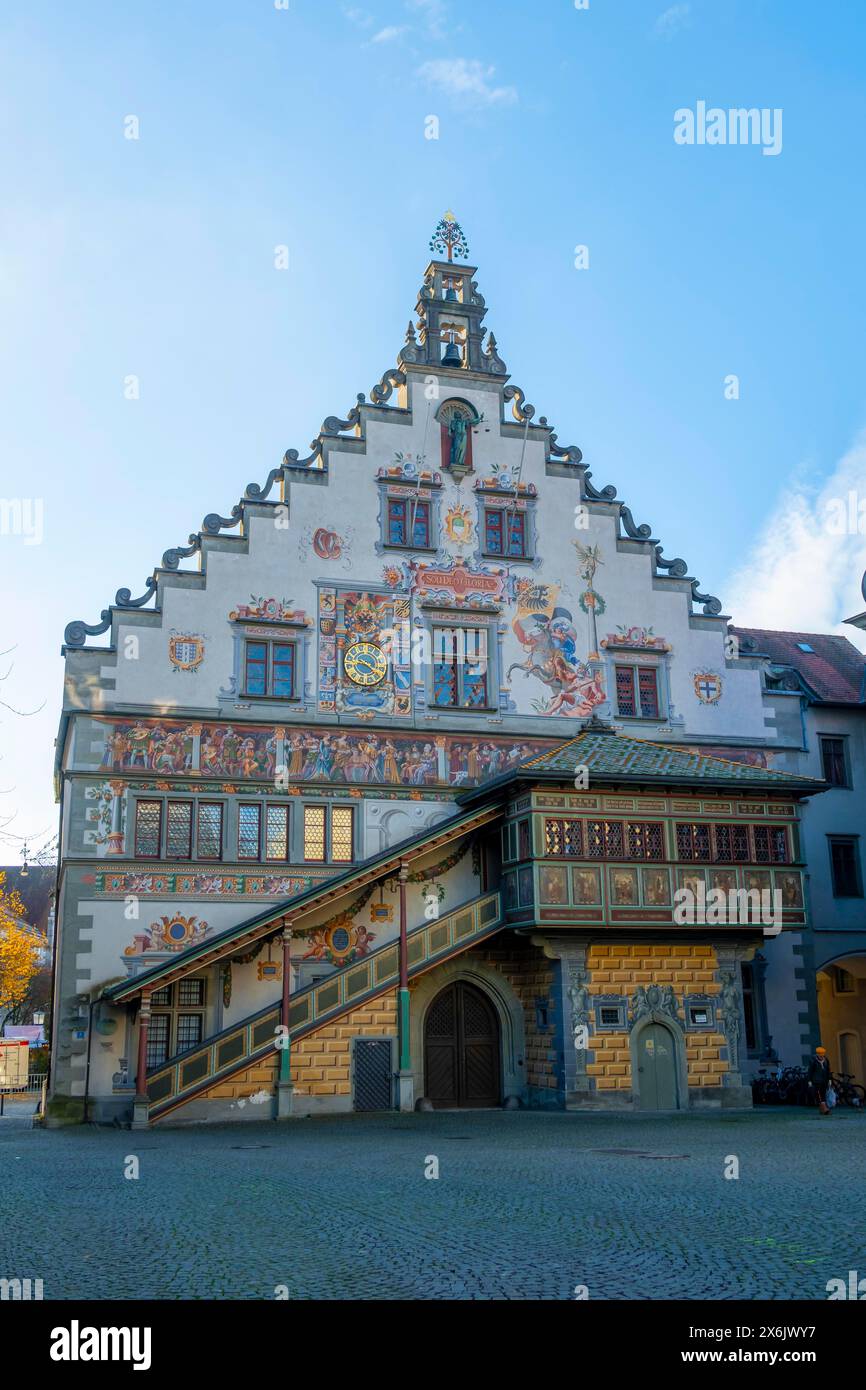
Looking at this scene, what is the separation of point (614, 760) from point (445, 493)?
802 centimetres

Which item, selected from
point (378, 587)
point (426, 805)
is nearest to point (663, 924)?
point (426, 805)

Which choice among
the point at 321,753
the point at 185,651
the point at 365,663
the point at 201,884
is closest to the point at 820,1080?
the point at 321,753

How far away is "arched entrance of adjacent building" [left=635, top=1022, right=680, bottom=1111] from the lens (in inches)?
1040

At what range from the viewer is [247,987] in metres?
26.5

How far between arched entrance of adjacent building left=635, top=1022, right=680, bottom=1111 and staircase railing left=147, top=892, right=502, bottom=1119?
388 centimetres

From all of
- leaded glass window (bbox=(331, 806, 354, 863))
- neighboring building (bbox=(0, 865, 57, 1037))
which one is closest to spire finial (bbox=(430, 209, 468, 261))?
leaded glass window (bbox=(331, 806, 354, 863))

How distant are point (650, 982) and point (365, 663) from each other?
9333mm

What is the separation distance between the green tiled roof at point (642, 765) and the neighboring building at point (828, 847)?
199 inches

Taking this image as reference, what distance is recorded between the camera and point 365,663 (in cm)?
2925

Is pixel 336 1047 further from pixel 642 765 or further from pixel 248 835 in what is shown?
pixel 642 765

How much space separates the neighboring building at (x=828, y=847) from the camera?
31156 millimetres

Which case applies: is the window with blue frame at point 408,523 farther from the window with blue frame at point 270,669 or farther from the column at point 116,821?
the column at point 116,821

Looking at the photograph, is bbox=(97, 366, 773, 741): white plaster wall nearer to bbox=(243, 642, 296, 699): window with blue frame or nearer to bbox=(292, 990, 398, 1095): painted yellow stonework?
bbox=(243, 642, 296, 699): window with blue frame

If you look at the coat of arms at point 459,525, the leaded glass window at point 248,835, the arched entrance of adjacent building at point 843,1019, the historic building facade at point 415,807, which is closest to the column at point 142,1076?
the historic building facade at point 415,807
